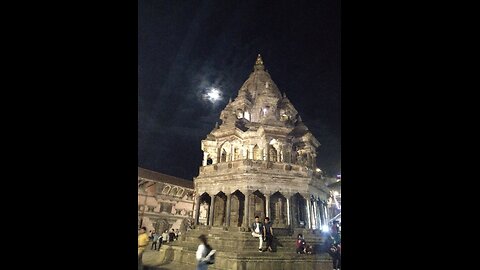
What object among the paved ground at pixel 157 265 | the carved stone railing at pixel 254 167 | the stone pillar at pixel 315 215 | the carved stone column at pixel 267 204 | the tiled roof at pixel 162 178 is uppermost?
the carved stone railing at pixel 254 167

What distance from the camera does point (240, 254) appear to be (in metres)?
7.98

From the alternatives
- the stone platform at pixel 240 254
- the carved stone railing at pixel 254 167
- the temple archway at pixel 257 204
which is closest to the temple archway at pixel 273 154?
the carved stone railing at pixel 254 167

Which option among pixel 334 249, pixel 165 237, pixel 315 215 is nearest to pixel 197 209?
pixel 165 237

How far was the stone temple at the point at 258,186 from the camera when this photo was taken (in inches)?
350

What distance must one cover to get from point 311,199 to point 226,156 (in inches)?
178

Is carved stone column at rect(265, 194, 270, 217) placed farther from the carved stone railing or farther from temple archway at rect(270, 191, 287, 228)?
the carved stone railing

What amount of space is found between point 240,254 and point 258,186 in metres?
3.78

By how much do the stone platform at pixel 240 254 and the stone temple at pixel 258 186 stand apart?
0.03 metres

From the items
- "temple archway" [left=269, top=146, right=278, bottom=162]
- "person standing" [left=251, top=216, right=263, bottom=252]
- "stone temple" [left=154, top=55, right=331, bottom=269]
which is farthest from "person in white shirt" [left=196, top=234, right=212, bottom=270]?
"temple archway" [left=269, top=146, right=278, bottom=162]

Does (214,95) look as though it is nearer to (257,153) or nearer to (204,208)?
(257,153)

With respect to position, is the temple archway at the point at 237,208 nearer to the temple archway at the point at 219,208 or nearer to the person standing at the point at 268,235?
the temple archway at the point at 219,208

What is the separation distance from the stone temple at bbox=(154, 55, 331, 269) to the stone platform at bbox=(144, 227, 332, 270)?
3 cm

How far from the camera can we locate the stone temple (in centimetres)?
889
